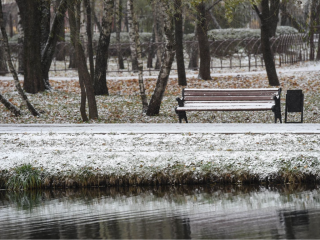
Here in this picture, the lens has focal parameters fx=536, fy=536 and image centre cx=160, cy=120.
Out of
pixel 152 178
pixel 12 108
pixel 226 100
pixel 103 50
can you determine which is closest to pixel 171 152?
pixel 152 178

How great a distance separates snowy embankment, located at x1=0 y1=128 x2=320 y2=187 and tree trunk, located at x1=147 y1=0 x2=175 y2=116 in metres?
4.57

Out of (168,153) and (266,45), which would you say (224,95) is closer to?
(168,153)

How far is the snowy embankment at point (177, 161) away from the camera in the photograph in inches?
338

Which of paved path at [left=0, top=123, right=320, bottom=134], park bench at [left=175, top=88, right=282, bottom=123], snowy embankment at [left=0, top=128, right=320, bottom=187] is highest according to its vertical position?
park bench at [left=175, top=88, right=282, bottom=123]

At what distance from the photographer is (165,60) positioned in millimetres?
14484

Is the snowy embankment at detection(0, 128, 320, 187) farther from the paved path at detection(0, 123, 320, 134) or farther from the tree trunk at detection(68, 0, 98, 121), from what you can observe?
the tree trunk at detection(68, 0, 98, 121)

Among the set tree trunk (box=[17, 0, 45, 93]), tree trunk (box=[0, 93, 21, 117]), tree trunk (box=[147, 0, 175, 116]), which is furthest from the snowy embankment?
tree trunk (box=[17, 0, 45, 93])

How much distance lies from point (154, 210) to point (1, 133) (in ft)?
17.4

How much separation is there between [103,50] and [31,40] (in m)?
2.35

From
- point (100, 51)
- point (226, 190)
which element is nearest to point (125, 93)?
point (100, 51)

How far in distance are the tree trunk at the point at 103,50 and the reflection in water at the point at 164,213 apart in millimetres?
9093

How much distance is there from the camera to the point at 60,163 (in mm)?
9102

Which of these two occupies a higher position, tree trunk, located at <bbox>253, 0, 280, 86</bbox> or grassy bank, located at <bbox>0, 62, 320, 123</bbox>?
tree trunk, located at <bbox>253, 0, 280, 86</bbox>

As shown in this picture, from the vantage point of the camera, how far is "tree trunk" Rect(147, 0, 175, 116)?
541 inches
